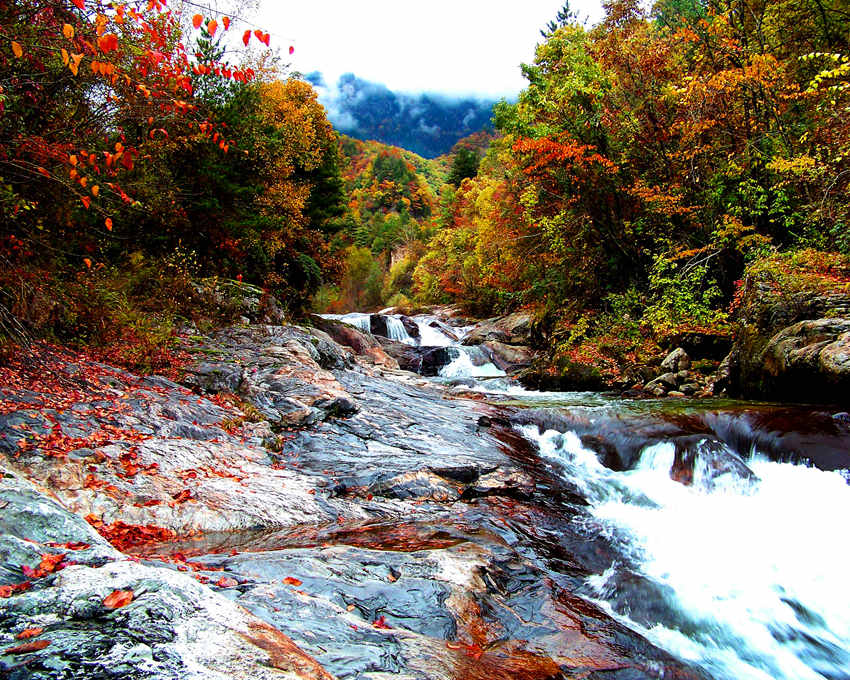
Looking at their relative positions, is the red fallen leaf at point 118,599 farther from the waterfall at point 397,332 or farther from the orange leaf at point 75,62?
the waterfall at point 397,332

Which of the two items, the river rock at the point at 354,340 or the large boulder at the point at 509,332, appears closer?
the river rock at the point at 354,340

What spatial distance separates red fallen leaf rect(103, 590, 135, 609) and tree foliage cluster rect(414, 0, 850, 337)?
502 inches

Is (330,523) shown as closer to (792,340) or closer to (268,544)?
(268,544)

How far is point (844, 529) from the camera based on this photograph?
513 cm

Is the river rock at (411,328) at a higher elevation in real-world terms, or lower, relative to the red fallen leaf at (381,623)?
higher

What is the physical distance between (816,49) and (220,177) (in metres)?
17.2

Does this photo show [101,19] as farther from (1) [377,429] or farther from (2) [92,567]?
(1) [377,429]

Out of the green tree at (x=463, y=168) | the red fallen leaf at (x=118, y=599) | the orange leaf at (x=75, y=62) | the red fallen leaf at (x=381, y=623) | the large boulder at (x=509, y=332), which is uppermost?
the green tree at (x=463, y=168)

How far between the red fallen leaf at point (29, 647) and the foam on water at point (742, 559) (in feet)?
13.2

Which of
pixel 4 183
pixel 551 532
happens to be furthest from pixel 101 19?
pixel 551 532

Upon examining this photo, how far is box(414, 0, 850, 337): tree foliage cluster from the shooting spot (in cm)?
1070

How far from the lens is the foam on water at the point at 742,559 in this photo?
3.62 metres

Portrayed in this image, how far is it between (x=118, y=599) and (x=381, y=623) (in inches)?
65.7

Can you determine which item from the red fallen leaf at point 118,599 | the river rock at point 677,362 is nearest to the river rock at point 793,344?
the river rock at point 677,362
